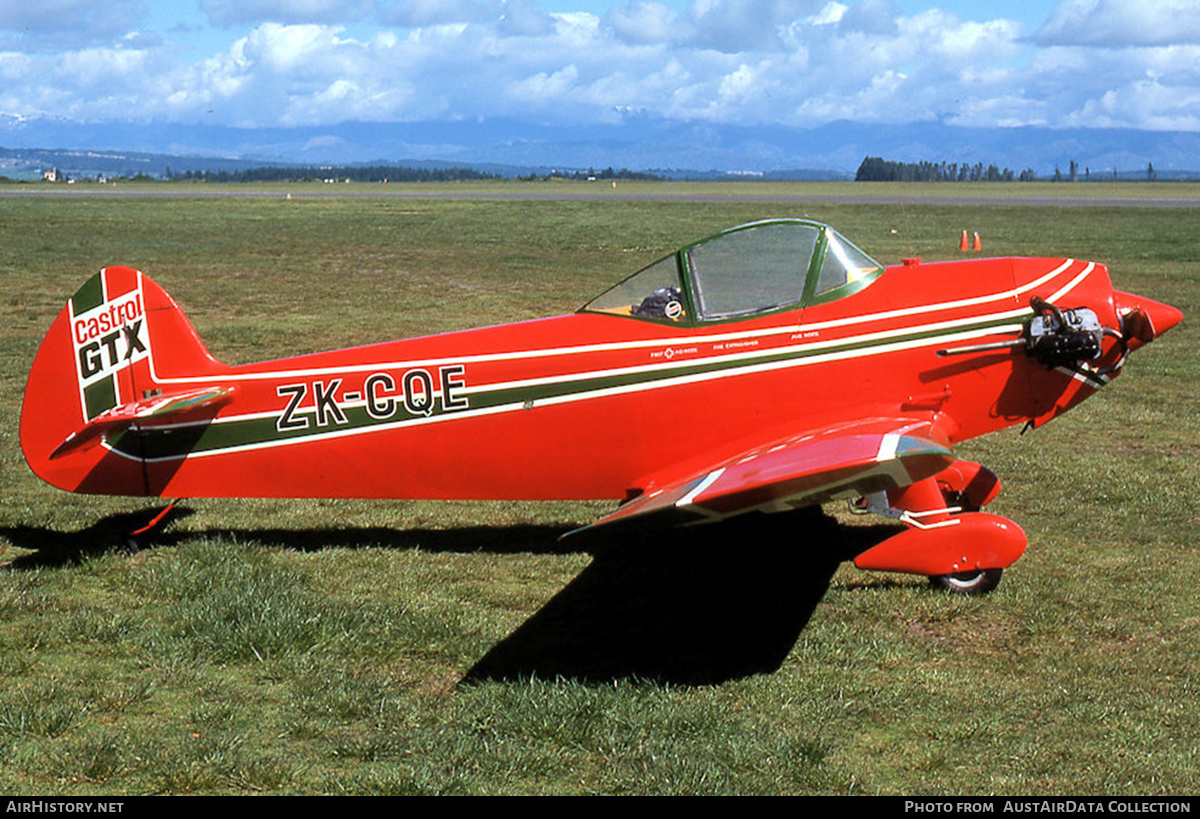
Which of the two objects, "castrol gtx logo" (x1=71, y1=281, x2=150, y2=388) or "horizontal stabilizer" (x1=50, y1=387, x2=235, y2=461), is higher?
"castrol gtx logo" (x1=71, y1=281, x2=150, y2=388)

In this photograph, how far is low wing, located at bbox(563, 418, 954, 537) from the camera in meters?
5.31

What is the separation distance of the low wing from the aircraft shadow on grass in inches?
36.7

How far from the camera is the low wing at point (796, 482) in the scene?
5309 mm

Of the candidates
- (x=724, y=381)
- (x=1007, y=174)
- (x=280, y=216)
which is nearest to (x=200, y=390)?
(x=724, y=381)

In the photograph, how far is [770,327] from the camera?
6875 millimetres

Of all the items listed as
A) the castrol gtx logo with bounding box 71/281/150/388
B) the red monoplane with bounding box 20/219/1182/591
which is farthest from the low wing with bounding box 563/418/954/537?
the castrol gtx logo with bounding box 71/281/150/388

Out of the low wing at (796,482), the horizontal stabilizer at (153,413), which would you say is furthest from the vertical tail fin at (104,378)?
the low wing at (796,482)

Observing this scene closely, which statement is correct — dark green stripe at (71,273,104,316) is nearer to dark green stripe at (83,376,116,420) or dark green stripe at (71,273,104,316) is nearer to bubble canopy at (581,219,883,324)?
dark green stripe at (83,376,116,420)

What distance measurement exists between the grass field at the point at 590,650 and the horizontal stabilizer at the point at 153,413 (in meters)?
0.84

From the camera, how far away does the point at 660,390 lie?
6953 mm

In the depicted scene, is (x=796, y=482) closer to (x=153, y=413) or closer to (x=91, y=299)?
(x=153, y=413)

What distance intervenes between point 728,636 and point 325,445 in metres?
3.04
